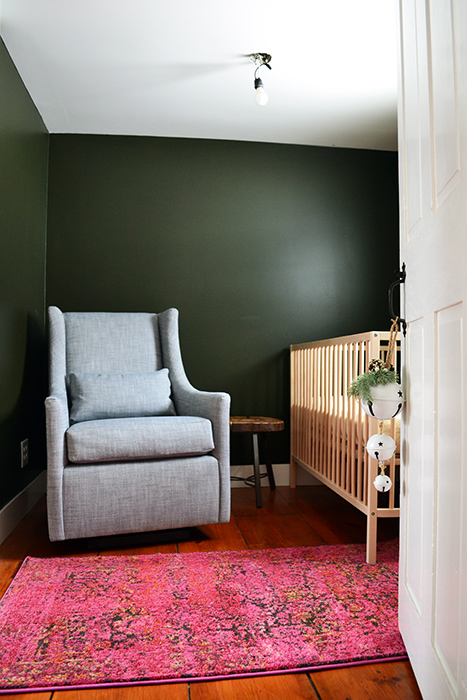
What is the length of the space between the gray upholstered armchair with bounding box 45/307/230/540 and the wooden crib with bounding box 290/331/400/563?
0.52 m

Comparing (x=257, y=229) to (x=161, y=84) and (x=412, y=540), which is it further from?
(x=412, y=540)

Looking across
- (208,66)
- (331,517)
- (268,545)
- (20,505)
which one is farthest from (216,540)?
(208,66)

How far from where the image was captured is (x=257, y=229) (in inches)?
136

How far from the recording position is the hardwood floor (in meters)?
1.19

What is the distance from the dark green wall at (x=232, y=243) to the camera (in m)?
3.30

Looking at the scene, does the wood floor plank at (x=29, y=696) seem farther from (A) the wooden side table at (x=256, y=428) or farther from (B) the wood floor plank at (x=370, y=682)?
(A) the wooden side table at (x=256, y=428)

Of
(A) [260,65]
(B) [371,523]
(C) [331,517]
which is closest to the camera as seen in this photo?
(B) [371,523]

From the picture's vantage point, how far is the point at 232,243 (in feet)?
11.2

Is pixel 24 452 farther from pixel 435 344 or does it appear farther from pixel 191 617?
pixel 435 344

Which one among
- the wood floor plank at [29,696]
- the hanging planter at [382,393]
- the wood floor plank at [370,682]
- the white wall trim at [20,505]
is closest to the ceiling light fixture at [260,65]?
the hanging planter at [382,393]

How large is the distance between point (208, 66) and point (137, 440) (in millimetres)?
1798

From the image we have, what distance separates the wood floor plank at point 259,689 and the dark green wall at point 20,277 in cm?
148

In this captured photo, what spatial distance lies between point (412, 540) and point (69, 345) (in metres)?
2.11

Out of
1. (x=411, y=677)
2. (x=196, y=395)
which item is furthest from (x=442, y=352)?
(x=196, y=395)
